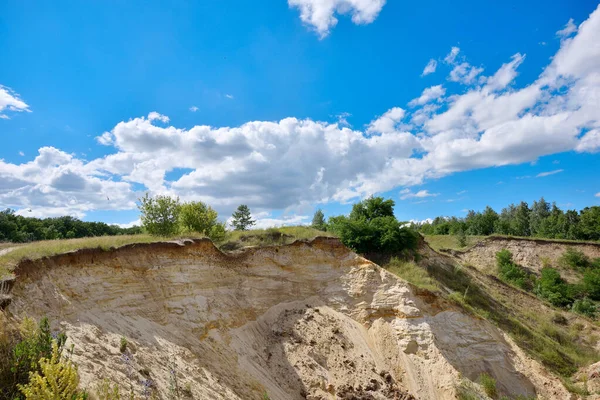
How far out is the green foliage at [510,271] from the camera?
35688mm

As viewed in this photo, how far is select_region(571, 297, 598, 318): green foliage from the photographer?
98.6 feet

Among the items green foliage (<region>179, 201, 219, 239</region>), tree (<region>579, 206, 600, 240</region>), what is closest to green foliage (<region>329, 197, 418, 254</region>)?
green foliage (<region>179, 201, 219, 239</region>)

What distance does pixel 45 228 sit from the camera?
39.4 metres

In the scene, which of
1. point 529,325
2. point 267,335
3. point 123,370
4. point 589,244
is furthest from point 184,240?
point 589,244

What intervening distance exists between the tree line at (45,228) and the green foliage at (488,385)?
27421 millimetres

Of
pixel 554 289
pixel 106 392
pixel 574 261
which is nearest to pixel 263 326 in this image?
pixel 106 392

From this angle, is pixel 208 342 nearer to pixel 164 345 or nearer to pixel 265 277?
pixel 164 345

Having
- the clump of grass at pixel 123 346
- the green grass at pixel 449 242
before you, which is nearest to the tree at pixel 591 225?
the green grass at pixel 449 242

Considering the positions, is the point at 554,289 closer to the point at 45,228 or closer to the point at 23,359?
the point at 23,359

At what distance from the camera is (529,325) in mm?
21312

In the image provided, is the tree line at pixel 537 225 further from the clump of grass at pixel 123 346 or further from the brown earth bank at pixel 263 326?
the clump of grass at pixel 123 346

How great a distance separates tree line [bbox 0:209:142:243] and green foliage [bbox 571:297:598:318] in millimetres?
39083

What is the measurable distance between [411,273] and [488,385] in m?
6.37

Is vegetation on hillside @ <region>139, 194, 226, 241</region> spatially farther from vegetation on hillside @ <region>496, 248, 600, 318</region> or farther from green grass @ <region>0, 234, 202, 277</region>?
vegetation on hillside @ <region>496, 248, 600, 318</region>
